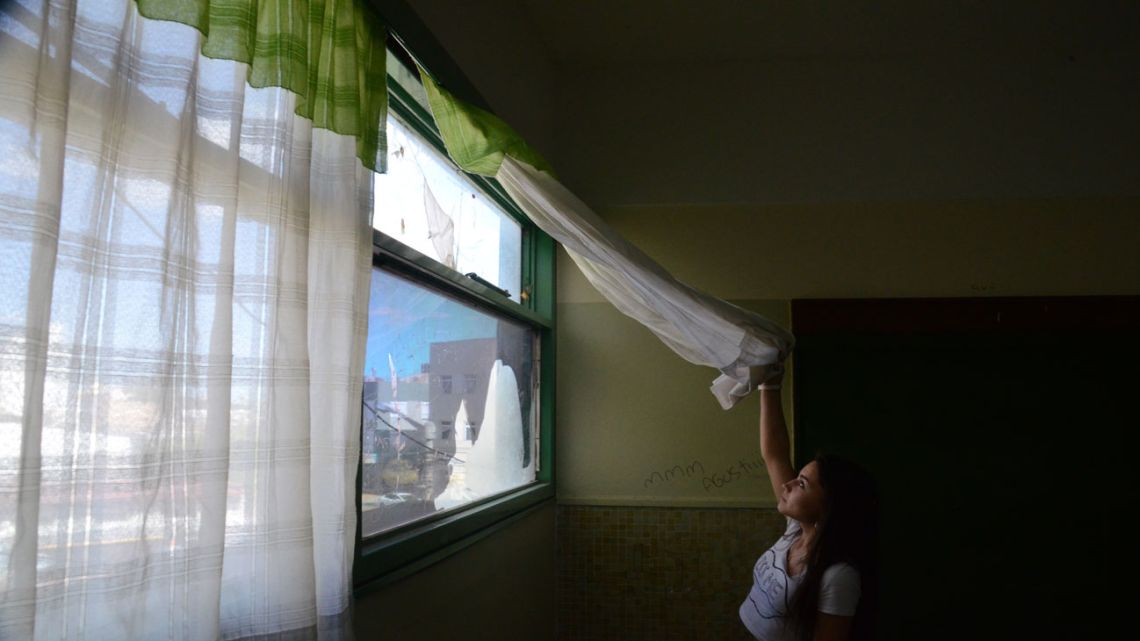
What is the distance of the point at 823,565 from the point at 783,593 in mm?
130

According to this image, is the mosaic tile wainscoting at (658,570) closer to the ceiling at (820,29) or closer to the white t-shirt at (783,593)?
the white t-shirt at (783,593)

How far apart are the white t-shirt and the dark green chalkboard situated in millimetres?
1234

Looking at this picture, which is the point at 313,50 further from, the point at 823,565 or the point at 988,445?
the point at 988,445

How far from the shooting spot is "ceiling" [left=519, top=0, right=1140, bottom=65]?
298 centimetres

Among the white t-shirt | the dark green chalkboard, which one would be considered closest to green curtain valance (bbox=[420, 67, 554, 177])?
the white t-shirt

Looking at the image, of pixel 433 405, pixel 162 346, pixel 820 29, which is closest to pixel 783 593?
pixel 433 405

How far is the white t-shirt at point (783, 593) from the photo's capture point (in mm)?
1780

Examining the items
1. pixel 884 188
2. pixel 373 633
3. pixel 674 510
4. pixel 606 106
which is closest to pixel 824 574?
pixel 373 633

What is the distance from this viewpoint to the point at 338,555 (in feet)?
4.22

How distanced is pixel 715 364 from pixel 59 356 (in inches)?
63.3

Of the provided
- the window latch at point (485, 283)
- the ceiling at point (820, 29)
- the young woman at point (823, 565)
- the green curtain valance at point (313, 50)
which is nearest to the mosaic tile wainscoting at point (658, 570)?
the window latch at point (485, 283)

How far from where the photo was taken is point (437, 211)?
2.18m

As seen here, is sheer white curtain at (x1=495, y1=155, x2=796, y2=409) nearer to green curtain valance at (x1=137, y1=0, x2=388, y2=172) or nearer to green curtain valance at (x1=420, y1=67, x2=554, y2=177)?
green curtain valance at (x1=420, y1=67, x2=554, y2=177)

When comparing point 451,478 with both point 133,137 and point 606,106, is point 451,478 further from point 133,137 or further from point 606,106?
point 606,106
